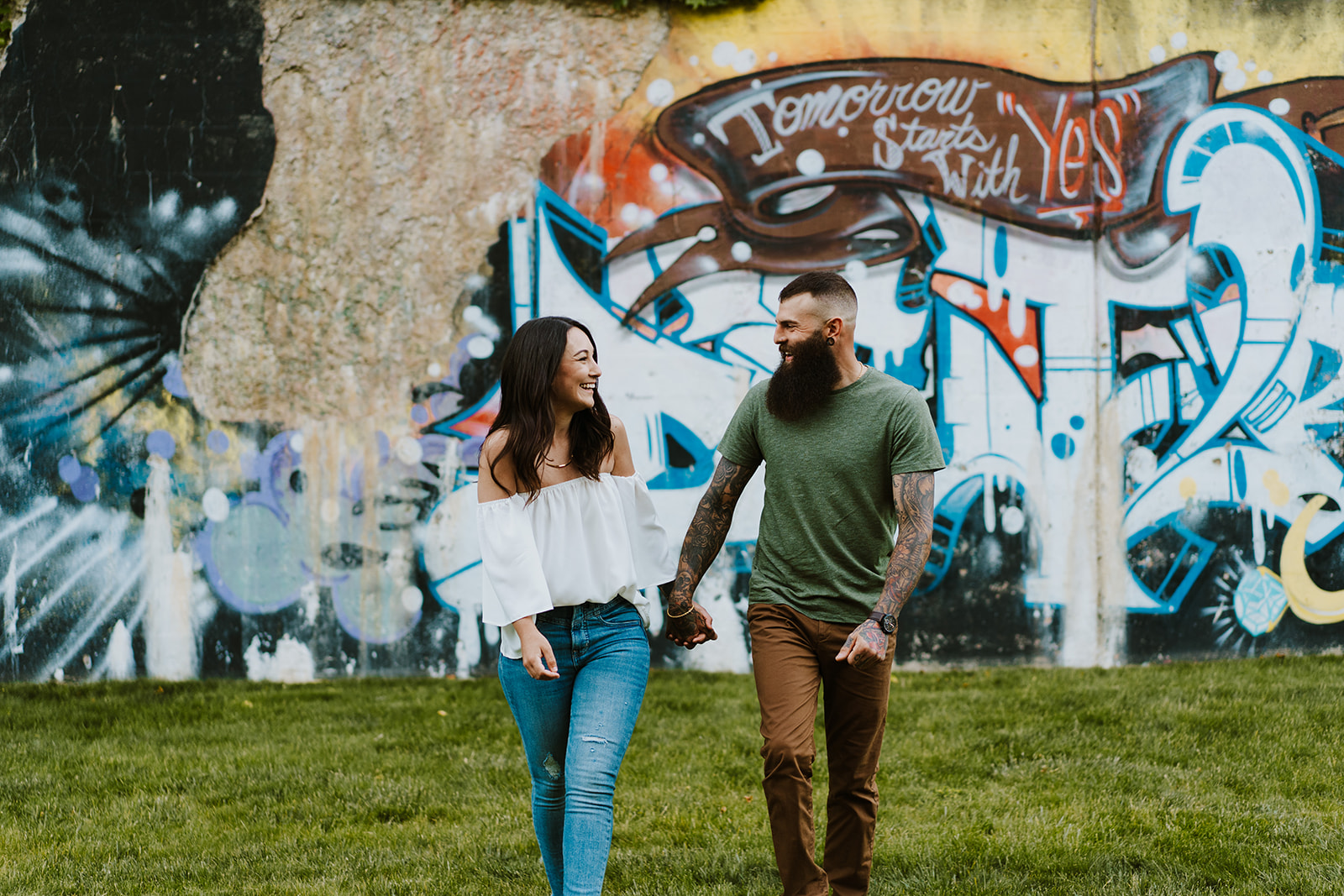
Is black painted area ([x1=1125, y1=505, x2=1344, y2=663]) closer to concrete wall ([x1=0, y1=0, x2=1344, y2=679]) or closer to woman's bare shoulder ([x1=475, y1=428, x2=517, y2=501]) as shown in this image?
concrete wall ([x1=0, y1=0, x2=1344, y2=679])

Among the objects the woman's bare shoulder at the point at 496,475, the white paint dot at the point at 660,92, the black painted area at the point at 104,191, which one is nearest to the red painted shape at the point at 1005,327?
the white paint dot at the point at 660,92

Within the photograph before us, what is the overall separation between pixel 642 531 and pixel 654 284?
3.92 m

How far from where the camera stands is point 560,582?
3.02 metres

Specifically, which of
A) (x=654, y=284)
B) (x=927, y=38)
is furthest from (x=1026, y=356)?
(x=654, y=284)

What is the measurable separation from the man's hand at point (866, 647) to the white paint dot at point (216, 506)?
5.10 metres

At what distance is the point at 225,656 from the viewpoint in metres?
6.86

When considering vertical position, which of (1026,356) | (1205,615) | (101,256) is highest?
(101,256)

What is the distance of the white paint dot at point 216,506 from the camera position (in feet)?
22.5

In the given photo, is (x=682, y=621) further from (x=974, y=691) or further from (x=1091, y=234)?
(x=1091, y=234)

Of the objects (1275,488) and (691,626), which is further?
(1275,488)

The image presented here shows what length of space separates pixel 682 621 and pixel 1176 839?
2.20m

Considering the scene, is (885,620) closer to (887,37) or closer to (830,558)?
(830,558)

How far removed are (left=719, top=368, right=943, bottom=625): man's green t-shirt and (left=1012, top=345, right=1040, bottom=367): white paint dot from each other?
3789mm

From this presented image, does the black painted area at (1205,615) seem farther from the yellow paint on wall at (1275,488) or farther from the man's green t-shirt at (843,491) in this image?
the man's green t-shirt at (843,491)
